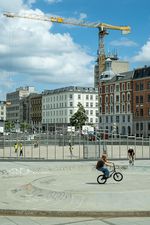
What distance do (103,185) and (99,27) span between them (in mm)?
157604

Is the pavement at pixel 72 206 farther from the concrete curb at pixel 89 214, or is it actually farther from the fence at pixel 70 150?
the fence at pixel 70 150

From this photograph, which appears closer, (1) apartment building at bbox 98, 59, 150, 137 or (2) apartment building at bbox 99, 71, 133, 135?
(1) apartment building at bbox 98, 59, 150, 137

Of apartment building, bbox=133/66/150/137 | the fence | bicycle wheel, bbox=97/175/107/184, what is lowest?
bicycle wheel, bbox=97/175/107/184

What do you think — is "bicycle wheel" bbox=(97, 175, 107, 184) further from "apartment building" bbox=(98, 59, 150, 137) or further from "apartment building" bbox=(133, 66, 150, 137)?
"apartment building" bbox=(133, 66, 150, 137)

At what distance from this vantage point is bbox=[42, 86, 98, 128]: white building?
174 m

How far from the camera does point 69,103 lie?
174m

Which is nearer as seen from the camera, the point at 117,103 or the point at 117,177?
the point at 117,177

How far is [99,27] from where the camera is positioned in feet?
577

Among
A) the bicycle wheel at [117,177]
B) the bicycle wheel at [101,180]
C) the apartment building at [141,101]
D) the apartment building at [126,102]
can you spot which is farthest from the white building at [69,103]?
the bicycle wheel at [101,180]

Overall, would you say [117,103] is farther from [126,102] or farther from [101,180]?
[101,180]

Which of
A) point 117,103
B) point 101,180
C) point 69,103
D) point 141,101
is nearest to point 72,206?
point 101,180

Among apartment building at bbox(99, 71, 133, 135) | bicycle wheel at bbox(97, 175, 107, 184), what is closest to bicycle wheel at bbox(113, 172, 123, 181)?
bicycle wheel at bbox(97, 175, 107, 184)

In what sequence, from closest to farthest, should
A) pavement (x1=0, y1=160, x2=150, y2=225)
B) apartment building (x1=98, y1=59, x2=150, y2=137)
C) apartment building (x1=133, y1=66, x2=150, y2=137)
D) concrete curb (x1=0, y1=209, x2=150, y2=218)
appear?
1. pavement (x1=0, y1=160, x2=150, y2=225)
2. concrete curb (x1=0, y1=209, x2=150, y2=218)
3. apartment building (x1=133, y1=66, x2=150, y2=137)
4. apartment building (x1=98, y1=59, x2=150, y2=137)

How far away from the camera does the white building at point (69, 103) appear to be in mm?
173625
